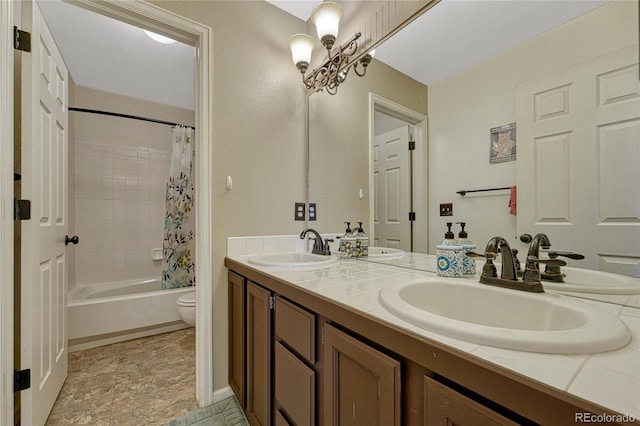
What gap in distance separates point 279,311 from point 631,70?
3.84 ft

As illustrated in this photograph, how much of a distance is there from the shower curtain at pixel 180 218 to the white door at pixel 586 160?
9.18 ft

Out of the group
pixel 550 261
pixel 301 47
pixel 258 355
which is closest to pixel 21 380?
pixel 258 355

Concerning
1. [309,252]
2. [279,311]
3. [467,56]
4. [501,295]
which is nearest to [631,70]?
[467,56]

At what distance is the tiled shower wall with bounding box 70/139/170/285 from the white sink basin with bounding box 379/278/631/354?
3.14 m

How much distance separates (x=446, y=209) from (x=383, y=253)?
42cm

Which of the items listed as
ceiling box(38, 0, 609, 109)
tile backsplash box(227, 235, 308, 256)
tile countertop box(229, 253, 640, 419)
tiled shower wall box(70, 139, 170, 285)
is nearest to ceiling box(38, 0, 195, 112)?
ceiling box(38, 0, 609, 109)

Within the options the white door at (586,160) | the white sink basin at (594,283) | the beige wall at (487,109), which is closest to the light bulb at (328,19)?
the beige wall at (487,109)

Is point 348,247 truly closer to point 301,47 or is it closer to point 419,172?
point 419,172

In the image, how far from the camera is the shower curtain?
2.66 meters

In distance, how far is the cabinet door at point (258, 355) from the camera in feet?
3.53

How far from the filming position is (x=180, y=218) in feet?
9.02

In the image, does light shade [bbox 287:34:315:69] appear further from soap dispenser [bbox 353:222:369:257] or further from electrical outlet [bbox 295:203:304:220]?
soap dispenser [bbox 353:222:369:257]

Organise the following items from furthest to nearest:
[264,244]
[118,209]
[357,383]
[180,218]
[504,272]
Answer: [118,209]
[180,218]
[264,244]
[504,272]
[357,383]

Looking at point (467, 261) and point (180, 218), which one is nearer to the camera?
point (467, 261)
